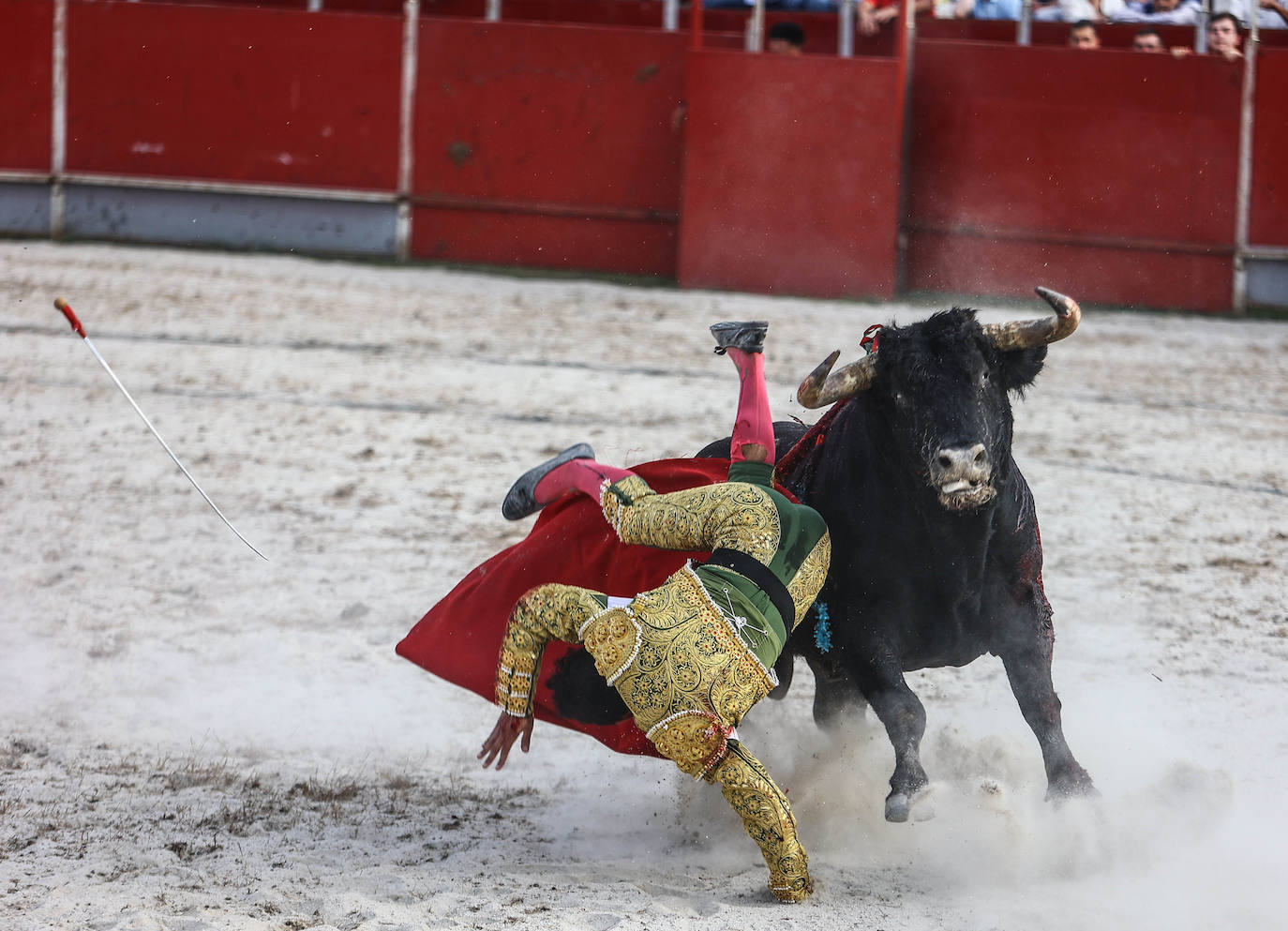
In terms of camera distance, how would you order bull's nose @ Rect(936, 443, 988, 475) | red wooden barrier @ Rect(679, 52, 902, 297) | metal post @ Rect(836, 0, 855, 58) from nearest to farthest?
bull's nose @ Rect(936, 443, 988, 475) < red wooden barrier @ Rect(679, 52, 902, 297) < metal post @ Rect(836, 0, 855, 58)

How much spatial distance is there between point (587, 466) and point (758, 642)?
0.77 metres

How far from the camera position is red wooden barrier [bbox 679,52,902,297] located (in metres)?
10.2

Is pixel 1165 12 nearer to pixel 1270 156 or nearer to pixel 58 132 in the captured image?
pixel 1270 156

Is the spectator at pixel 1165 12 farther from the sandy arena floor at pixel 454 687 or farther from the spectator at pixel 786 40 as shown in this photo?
the sandy arena floor at pixel 454 687

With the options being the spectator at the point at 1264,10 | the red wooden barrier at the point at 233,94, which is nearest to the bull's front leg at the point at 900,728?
the spectator at the point at 1264,10

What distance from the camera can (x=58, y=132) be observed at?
36.8 feet

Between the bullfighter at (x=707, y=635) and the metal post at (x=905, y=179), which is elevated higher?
the metal post at (x=905, y=179)

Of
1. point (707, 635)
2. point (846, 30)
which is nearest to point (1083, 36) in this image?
point (846, 30)

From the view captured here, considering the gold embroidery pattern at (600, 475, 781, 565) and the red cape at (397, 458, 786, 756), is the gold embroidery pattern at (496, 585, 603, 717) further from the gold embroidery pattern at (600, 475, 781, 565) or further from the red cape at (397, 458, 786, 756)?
the red cape at (397, 458, 786, 756)

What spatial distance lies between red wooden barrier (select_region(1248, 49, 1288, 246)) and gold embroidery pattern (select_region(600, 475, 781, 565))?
7891 mm

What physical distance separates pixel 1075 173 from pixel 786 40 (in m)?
2.06

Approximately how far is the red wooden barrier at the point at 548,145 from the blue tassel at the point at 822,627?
757 centimetres

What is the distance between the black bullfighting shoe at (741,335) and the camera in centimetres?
370

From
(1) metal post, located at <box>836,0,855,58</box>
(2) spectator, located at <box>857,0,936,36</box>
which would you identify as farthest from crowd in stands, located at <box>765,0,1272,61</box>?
(2) spectator, located at <box>857,0,936,36</box>
